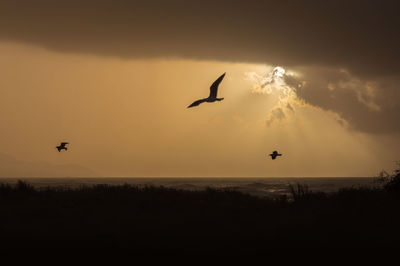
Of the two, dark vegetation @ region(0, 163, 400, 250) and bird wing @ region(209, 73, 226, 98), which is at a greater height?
bird wing @ region(209, 73, 226, 98)

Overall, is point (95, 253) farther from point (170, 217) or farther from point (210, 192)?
point (210, 192)

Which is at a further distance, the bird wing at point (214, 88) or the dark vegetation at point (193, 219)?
the bird wing at point (214, 88)

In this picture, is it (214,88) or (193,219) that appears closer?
(193,219)

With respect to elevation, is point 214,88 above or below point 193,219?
above

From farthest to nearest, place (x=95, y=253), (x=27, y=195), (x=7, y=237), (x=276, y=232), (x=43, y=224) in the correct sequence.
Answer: (x=27, y=195) < (x=43, y=224) < (x=276, y=232) < (x=7, y=237) < (x=95, y=253)

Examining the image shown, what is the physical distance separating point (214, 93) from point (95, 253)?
980cm

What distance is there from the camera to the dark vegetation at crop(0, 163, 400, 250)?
1753cm

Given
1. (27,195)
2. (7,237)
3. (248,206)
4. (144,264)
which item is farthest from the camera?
(27,195)

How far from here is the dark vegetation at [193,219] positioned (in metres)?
17.5

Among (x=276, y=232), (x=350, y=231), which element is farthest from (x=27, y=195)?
(x=350, y=231)

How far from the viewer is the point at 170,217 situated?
22.2 meters

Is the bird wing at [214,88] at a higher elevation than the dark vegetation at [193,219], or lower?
higher

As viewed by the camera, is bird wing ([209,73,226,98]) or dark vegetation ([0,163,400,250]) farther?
bird wing ([209,73,226,98])

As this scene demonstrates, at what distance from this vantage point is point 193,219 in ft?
70.8
